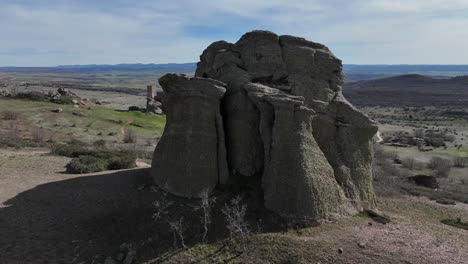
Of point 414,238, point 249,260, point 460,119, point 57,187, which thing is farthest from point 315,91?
point 460,119

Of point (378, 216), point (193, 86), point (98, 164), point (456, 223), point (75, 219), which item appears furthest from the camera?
point (98, 164)

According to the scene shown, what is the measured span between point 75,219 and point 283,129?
733 cm

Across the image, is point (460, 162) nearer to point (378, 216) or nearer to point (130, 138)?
point (130, 138)

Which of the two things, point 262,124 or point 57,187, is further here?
point 57,187

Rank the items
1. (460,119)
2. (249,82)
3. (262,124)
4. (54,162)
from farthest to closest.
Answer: (460,119) < (54,162) < (249,82) < (262,124)

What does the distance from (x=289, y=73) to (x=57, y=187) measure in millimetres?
9643

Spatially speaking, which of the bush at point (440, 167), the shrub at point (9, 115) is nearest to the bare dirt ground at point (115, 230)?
the bush at point (440, 167)

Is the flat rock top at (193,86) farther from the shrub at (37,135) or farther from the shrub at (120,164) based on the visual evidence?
the shrub at (37,135)

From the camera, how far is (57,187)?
19250 mm

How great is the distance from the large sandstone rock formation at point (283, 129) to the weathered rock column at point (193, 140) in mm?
38

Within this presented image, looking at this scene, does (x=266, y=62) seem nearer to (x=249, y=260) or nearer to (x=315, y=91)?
(x=315, y=91)

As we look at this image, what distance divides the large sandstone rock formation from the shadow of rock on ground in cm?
155

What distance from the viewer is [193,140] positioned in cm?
1770

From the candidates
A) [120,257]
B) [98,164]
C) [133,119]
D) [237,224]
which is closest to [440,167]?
[98,164]
